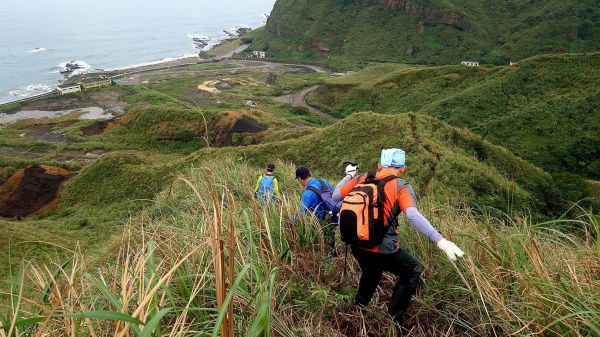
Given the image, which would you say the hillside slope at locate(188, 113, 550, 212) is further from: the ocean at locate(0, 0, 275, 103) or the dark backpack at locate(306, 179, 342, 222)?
the ocean at locate(0, 0, 275, 103)

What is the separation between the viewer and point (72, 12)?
17275 centimetres

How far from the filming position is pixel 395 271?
326 cm

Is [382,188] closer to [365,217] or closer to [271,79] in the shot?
[365,217]

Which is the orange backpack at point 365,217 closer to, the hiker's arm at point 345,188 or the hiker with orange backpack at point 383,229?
the hiker with orange backpack at point 383,229

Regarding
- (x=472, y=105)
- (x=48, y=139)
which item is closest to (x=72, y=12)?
(x=48, y=139)

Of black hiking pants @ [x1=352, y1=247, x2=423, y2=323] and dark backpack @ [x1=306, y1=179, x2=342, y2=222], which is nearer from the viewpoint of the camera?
black hiking pants @ [x1=352, y1=247, x2=423, y2=323]

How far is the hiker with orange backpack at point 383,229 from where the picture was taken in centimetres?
309

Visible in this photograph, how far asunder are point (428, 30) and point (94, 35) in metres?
95.8

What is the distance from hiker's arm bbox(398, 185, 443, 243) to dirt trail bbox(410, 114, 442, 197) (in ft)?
29.5

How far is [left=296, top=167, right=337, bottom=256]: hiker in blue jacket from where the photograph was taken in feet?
13.6

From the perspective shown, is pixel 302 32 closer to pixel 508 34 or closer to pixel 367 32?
pixel 367 32

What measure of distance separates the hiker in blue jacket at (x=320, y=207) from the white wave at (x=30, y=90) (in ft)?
258

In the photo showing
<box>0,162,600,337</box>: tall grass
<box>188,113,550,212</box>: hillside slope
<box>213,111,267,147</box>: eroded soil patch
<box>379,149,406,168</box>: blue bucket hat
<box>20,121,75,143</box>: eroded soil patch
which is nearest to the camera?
<box>0,162,600,337</box>: tall grass

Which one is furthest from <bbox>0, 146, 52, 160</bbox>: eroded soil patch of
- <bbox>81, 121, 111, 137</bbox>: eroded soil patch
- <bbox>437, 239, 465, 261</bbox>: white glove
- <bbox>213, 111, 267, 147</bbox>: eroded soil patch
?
<bbox>437, 239, 465, 261</bbox>: white glove
